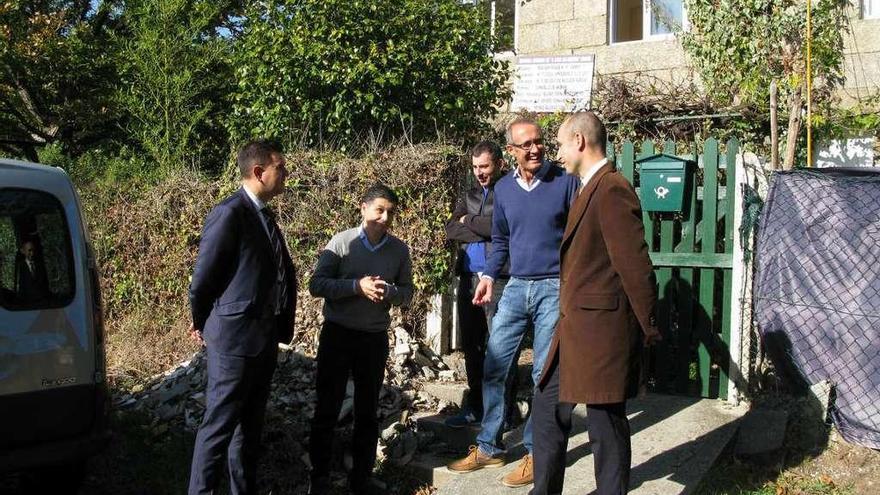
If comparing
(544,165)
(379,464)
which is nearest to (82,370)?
(379,464)

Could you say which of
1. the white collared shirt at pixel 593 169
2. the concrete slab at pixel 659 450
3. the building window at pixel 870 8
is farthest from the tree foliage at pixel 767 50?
the white collared shirt at pixel 593 169

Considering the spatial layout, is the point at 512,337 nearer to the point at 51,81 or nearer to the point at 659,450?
the point at 659,450

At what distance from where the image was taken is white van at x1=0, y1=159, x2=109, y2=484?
424cm

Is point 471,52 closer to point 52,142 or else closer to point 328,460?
point 328,460

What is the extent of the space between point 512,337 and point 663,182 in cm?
196

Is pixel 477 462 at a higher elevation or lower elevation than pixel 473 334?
lower

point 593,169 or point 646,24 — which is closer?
point 593,169

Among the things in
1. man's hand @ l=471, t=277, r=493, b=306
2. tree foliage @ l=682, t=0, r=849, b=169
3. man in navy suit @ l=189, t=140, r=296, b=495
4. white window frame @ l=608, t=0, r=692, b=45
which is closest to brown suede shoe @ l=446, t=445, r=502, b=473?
man's hand @ l=471, t=277, r=493, b=306

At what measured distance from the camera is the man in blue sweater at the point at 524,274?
4.42 metres

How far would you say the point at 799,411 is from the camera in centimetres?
527

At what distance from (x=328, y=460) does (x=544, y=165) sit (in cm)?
214

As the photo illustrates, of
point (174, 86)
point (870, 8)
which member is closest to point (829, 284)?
point (870, 8)

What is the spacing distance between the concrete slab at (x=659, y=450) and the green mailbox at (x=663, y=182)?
1409 mm

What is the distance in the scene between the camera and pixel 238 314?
13.2 ft
